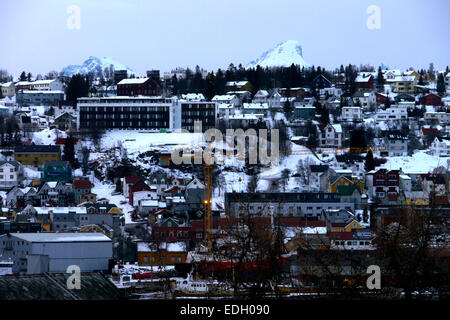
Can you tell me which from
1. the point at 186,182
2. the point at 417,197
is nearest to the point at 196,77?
the point at 186,182

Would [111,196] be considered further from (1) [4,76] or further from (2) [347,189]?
(1) [4,76]

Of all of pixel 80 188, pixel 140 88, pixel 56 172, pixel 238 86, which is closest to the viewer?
pixel 80 188

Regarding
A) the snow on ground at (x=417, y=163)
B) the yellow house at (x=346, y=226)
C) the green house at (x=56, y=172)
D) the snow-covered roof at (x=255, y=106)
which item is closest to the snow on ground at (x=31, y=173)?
the green house at (x=56, y=172)

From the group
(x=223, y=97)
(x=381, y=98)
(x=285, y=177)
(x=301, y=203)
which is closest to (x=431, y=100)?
(x=381, y=98)

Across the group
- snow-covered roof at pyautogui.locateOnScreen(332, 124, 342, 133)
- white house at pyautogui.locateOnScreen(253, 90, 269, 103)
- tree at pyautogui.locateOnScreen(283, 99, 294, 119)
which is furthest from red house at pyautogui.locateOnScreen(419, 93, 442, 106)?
snow-covered roof at pyautogui.locateOnScreen(332, 124, 342, 133)

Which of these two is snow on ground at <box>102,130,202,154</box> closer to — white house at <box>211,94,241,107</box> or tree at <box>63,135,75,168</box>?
tree at <box>63,135,75,168</box>
